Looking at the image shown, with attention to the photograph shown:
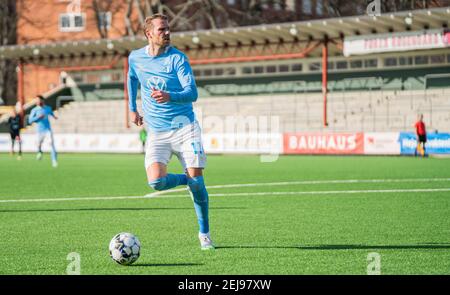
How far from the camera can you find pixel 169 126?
9.20 meters

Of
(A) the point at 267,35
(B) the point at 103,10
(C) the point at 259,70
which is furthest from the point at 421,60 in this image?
(B) the point at 103,10

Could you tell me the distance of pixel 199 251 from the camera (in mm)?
8758

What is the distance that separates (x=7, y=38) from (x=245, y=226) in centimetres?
5914

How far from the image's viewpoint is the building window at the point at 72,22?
65.9m

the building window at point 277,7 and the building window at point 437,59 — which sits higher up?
the building window at point 277,7

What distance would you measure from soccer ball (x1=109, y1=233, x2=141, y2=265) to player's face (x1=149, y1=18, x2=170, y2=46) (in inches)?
86.0

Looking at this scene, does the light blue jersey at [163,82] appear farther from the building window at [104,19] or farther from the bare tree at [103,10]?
the building window at [104,19]

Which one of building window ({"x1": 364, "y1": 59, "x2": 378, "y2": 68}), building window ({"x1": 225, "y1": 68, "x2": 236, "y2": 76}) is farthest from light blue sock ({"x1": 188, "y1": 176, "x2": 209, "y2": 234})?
building window ({"x1": 225, "y1": 68, "x2": 236, "y2": 76})

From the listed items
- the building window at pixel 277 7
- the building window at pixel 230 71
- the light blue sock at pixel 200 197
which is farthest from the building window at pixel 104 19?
the light blue sock at pixel 200 197

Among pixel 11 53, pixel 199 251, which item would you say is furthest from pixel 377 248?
pixel 11 53

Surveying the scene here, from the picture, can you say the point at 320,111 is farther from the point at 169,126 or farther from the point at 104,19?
the point at 169,126

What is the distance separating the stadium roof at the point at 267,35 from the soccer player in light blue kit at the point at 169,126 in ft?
104

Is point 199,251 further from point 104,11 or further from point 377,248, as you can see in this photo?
point 104,11

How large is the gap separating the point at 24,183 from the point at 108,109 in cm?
3560
